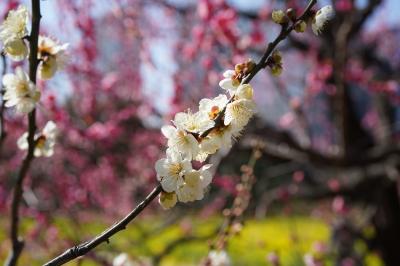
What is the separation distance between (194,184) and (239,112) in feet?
0.63

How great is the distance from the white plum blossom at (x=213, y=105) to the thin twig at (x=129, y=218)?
2 centimetres

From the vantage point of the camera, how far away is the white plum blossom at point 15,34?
4.06 feet

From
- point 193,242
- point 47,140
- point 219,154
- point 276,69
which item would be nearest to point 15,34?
point 47,140

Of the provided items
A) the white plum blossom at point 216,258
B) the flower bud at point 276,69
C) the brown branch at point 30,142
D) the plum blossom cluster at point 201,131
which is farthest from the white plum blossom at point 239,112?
the white plum blossom at point 216,258

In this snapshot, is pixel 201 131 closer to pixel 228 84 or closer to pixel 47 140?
pixel 228 84

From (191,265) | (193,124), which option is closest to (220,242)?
(193,124)

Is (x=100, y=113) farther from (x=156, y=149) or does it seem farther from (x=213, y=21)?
(x=213, y=21)

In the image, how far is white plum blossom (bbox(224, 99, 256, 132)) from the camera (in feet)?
3.45

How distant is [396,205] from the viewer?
5590 mm

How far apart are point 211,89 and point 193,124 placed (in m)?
4.08

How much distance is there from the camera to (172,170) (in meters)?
1.09

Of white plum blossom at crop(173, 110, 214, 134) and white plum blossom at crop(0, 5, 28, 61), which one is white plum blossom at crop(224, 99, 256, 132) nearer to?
white plum blossom at crop(173, 110, 214, 134)

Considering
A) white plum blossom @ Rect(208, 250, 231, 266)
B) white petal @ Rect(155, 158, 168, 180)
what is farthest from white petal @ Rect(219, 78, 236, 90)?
white plum blossom @ Rect(208, 250, 231, 266)

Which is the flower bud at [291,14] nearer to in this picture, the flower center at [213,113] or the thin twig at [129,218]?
the thin twig at [129,218]
